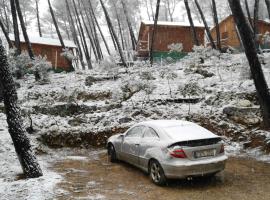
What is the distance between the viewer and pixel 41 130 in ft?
51.9

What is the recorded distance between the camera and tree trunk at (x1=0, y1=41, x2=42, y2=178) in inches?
356

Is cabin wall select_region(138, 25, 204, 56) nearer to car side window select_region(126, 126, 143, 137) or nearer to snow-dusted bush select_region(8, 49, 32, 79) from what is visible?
snow-dusted bush select_region(8, 49, 32, 79)

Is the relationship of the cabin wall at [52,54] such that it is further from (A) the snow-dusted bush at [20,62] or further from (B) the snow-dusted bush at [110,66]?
(B) the snow-dusted bush at [110,66]

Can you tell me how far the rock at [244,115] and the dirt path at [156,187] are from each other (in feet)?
10.5

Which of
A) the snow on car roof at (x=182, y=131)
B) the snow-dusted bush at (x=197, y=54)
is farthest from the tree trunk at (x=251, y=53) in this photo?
the snow-dusted bush at (x=197, y=54)

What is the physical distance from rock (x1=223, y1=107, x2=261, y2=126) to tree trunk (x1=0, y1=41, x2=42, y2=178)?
29.1ft

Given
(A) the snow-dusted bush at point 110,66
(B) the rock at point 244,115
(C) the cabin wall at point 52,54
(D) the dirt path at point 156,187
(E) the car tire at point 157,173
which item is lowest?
(D) the dirt path at point 156,187

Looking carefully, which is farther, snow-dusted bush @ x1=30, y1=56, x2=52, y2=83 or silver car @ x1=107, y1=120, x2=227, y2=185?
snow-dusted bush @ x1=30, y1=56, x2=52, y2=83

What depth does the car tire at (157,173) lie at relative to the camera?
833cm

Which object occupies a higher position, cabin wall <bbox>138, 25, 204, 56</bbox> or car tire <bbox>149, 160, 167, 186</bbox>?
cabin wall <bbox>138, 25, 204, 56</bbox>

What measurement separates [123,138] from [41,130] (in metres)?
6.47

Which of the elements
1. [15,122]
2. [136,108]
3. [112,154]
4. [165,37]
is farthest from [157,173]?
[165,37]

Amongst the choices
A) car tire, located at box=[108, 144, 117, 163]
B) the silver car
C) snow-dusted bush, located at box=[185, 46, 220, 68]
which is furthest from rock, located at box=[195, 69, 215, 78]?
the silver car

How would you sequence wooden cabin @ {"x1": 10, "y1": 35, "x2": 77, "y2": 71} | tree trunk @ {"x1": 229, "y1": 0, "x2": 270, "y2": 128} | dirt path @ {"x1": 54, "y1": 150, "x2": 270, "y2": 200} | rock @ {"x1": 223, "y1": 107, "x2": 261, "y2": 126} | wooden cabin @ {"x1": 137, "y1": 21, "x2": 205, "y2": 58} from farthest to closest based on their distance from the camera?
wooden cabin @ {"x1": 137, "y1": 21, "x2": 205, "y2": 58} < wooden cabin @ {"x1": 10, "y1": 35, "x2": 77, "y2": 71} < rock @ {"x1": 223, "y1": 107, "x2": 261, "y2": 126} < tree trunk @ {"x1": 229, "y1": 0, "x2": 270, "y2": 128} < dirt path @ {"x1": 54, "y1": 150, "x2": 270, "y2": 200}
